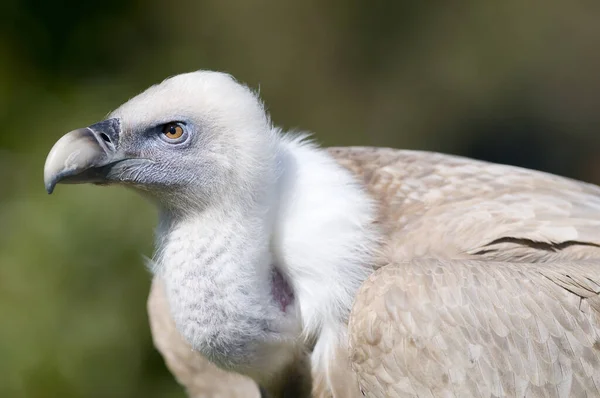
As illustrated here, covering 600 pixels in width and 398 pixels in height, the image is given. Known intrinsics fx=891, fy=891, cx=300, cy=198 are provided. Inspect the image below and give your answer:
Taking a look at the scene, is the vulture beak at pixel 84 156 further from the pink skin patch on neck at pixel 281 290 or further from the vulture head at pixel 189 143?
the pink skin patch on neck at pixel 281 290

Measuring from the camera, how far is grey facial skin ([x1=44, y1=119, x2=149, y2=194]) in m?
2.67

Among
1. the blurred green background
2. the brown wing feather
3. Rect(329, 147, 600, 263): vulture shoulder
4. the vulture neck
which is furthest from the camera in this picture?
the blurred green background

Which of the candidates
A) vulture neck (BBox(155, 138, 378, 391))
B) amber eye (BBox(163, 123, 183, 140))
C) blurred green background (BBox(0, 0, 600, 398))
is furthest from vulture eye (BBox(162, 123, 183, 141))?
blurred green background (BBox(0, 0, 600, 398))

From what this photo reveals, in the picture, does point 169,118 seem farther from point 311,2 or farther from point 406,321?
point 311,2

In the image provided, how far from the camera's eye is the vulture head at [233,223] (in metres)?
2.79

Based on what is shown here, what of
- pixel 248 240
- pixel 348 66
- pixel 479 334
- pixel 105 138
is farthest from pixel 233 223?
pixel 348 66

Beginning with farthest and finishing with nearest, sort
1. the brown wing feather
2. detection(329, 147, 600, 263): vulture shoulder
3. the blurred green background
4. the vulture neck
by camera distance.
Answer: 1. the blurred green background
2. detection(329, 147, 600, 263): vulture shoulder
3. the vulture neck
4. the brown wing feather

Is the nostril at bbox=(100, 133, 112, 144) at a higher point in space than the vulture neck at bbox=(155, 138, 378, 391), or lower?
higher

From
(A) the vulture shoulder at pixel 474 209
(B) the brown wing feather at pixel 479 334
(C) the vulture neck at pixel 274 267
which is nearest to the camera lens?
(B) the brown wing feather at pixel 479 334

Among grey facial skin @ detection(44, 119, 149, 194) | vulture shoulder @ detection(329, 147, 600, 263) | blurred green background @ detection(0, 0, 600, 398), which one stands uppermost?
grey facial skin @ detection(44, 119, 149, 194)

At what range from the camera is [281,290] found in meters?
2.96

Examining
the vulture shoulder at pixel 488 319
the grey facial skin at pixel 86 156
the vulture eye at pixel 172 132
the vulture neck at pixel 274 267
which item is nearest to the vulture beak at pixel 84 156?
the grey facial skin at pixel 86 156

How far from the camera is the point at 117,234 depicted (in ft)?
19.1

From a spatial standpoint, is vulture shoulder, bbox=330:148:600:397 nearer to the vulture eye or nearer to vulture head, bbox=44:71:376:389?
vulture head, bbox=44:71:376:389
